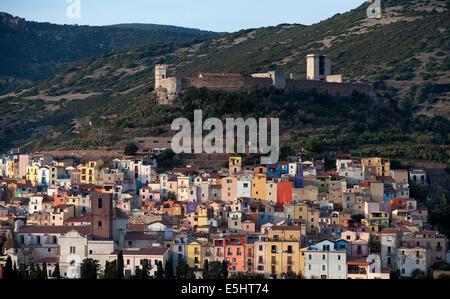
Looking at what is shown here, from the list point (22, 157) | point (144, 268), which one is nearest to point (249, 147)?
point (22, 157)

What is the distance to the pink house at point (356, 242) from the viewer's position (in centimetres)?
3775

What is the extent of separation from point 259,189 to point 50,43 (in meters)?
84.8

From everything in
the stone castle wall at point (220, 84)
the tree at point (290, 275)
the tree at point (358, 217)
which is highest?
the stone castle wall at point (220, 84)

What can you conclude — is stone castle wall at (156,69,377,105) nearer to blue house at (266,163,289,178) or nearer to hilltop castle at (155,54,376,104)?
hilltop castle at (155,54,376,104)

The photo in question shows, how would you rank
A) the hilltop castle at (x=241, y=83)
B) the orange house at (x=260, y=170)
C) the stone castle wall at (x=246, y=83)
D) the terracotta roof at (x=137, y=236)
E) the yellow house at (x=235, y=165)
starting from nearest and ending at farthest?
the terracotta roof at (x=137, y=236), the orange house at (x=260, y=170), the yellow house at (x=235, y=165), the hilltop castle at (x=241, y=83), the stone castle wall at (x=246, y=83)

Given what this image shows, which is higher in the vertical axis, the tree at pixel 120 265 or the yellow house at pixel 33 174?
the yellow house at pixel 33 174

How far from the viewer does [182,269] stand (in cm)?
3625

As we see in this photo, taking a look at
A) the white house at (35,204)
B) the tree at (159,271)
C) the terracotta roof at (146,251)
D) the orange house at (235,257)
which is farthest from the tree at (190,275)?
the white house at (35,204)

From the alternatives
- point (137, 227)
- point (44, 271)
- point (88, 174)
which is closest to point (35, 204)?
point (88, 174)

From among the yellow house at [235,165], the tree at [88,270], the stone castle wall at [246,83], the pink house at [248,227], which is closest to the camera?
the tree at [88,270]

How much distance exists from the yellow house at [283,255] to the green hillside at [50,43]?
7086cm

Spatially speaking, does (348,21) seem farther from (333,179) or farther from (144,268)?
(144,268)

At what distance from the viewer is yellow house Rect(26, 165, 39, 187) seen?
51.9 m

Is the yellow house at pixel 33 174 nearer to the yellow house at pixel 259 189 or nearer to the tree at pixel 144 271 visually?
the yellow house at pixel 259 189
